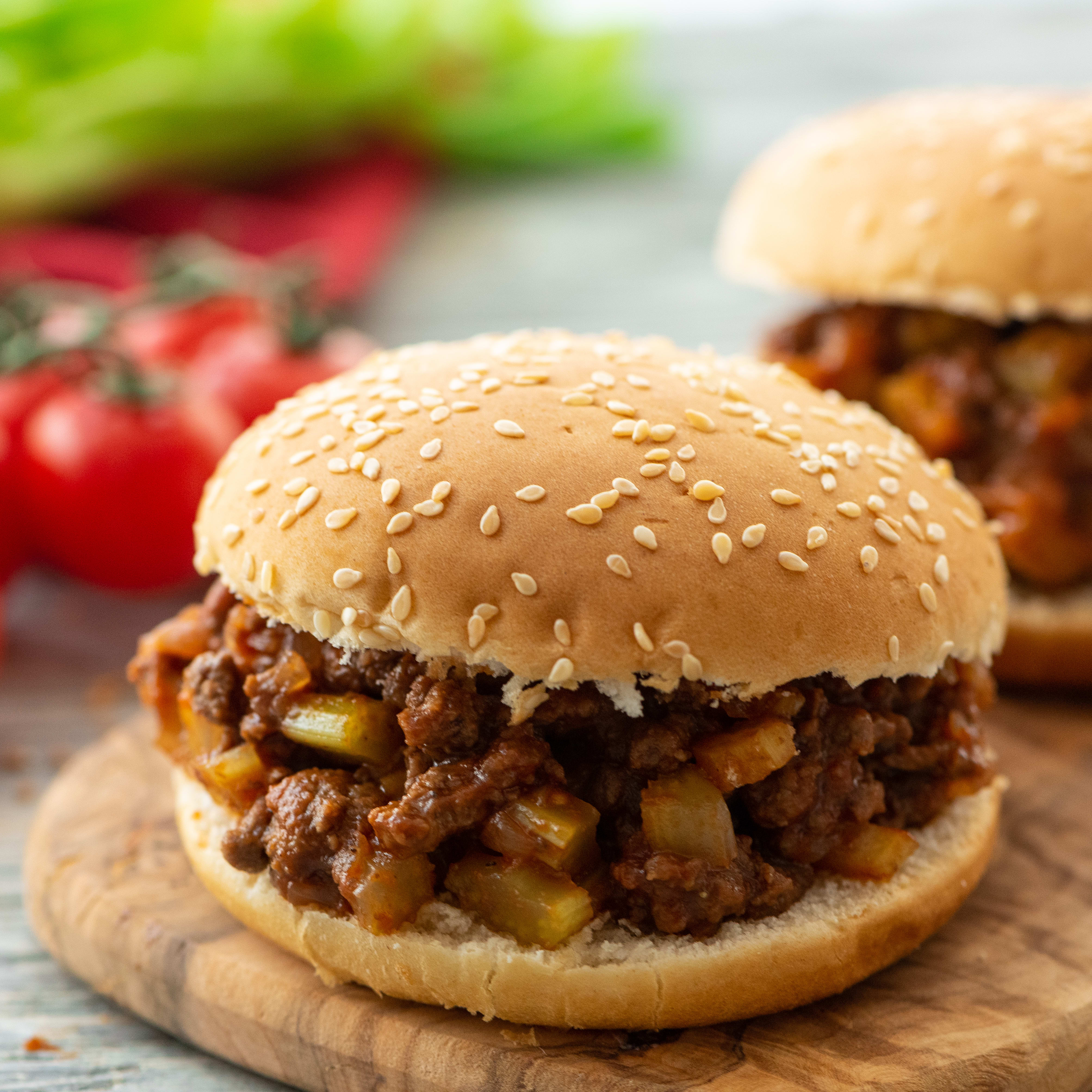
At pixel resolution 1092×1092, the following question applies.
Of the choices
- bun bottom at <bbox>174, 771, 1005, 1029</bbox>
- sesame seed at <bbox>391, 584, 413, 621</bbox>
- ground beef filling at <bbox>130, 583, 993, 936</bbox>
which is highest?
sesame seed at <bbox>391, 584, 413, 621</bbox>

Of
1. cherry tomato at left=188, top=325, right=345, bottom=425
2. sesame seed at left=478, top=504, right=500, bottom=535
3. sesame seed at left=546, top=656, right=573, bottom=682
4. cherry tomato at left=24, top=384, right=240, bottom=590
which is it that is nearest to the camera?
sesame seed at left=546, top=656, right=573, bottom=682

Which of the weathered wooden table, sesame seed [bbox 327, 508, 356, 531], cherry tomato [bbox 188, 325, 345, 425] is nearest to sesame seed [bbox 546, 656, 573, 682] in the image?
sesame seed [bbox 327, 508, 356, 531]

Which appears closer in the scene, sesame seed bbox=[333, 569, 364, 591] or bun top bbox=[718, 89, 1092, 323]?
sesame seed bbox=[333, 569, 364, 591]

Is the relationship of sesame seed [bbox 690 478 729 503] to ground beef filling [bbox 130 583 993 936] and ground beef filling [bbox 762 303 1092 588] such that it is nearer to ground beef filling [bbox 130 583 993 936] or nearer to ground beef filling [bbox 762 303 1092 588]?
ground beef filling [bbox 130 583 993 936]

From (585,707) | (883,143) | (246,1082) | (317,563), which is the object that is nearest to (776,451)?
(585,707)

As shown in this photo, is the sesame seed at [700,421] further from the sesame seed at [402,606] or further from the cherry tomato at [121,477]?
the cherry tomato at [121,477]

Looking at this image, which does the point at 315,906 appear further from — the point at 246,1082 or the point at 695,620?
the point at 695,620

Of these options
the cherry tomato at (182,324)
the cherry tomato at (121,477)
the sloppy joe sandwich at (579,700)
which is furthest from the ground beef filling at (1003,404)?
the cherry tomato at (182,324)

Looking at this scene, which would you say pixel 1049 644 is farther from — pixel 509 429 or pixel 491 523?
pixel 491 523
